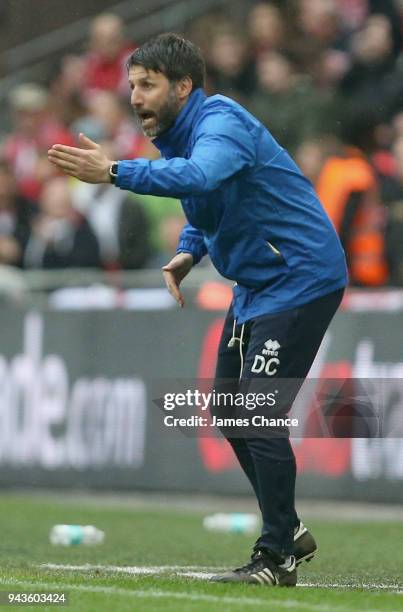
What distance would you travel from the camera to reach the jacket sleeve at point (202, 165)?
6086 mm

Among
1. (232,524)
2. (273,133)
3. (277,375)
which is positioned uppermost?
(273,133)

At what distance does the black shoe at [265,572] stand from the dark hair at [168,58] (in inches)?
79.5

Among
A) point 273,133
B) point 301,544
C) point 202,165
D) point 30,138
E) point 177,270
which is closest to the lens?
point 202,165

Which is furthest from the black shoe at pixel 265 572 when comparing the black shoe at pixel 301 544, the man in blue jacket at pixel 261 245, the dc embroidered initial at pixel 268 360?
the dc embroidered initial at pixel 268 360

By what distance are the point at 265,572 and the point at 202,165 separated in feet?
5.59

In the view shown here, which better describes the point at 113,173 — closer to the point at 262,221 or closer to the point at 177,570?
the point at 262,221

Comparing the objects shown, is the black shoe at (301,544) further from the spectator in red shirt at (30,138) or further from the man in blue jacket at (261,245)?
the spectator in red shirt at (30,138)

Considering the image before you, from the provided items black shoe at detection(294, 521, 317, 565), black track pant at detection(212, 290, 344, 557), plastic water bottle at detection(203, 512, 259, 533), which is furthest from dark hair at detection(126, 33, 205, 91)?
plastic water bottle at detection(203, 512, 259, 533)

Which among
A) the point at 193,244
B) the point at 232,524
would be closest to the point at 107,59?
the point at 232,524

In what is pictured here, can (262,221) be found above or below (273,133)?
below

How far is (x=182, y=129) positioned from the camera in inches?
260

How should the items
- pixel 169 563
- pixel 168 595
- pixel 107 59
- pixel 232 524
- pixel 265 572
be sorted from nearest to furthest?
pixel 168 595
pixel 265 572
pixel 169 563
pixel 232 524
pixel 107 59

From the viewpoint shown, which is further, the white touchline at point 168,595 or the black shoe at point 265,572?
the black shoe at point 265,572

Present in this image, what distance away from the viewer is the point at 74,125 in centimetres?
1598
